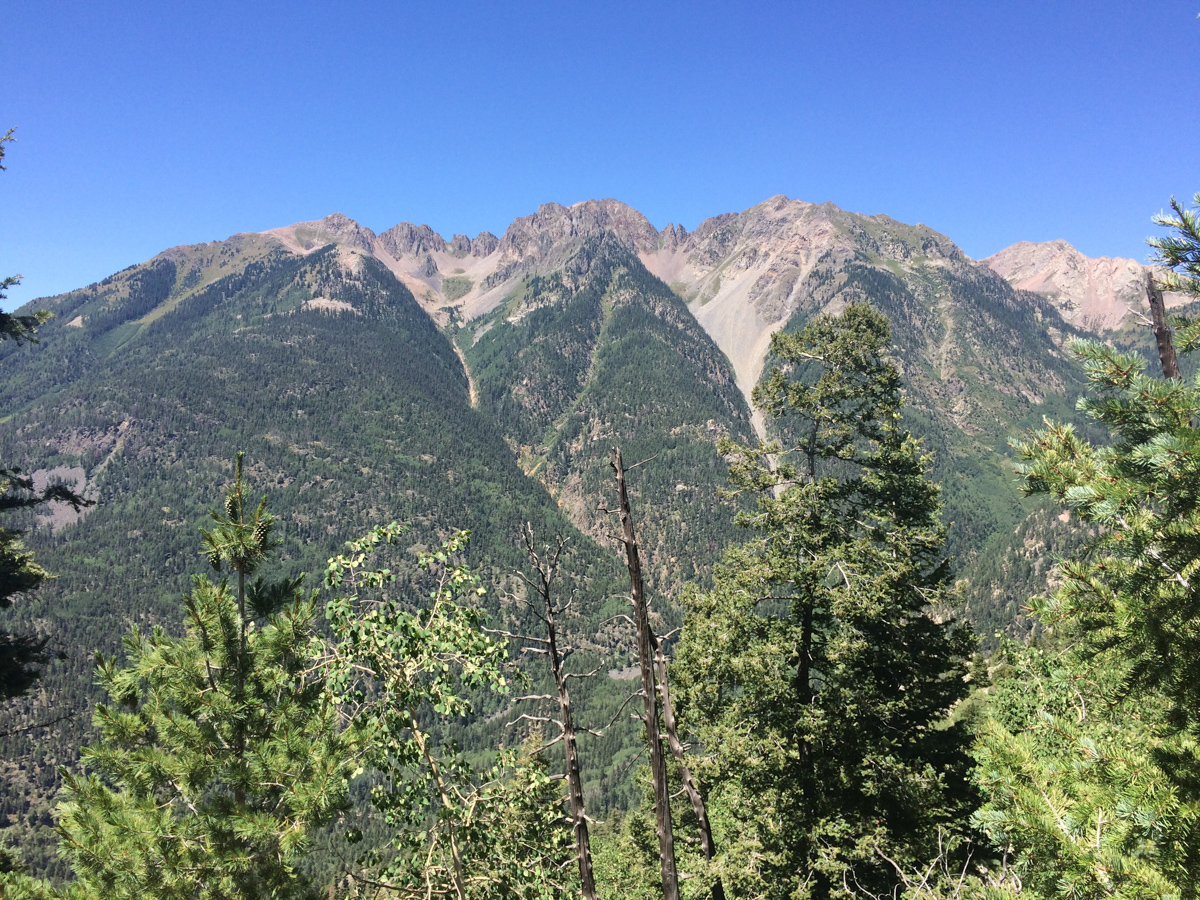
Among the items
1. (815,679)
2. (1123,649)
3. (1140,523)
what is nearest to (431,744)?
(1123,649)

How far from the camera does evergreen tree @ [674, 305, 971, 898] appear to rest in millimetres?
14281

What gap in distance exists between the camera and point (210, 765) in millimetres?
6438

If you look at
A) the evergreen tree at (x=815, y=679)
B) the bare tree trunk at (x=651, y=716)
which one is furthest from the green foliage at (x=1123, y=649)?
the evergreen tree at (x=815, y=679)

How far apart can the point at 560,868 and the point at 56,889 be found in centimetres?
568

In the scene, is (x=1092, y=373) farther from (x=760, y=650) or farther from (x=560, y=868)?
(x=760, y=650)

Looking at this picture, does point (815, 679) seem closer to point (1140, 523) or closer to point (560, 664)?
point (560, 664)

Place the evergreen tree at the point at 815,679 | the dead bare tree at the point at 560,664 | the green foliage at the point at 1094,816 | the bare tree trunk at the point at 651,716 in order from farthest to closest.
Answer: the evergreen tree at the point at 815,679 → the dead bare tree at the point at 560,664 → the bare tree trunk at the point at 651,716 → the green foliage at the point at 1094,816

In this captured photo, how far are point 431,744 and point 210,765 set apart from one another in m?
2.37

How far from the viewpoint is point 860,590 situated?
14.5 meters

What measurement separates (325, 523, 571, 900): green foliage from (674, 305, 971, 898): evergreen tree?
6616 millimetres

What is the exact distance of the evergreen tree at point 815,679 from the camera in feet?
46.9

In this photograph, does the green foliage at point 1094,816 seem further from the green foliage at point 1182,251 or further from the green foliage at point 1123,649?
the green foliage at point 1182,251

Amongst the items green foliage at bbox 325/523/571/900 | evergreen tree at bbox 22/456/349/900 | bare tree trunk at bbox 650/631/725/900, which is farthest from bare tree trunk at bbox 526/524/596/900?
evergreen tree at bbox 22/456/349/900

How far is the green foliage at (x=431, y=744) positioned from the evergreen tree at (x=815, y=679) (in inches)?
260
